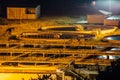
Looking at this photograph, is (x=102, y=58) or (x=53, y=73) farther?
(x=102, y=58)

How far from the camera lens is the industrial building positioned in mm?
22953

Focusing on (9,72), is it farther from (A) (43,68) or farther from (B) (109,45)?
(B) (109,45)

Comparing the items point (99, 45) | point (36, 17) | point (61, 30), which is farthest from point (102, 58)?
point (36, 17)

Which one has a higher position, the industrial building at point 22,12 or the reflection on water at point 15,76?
the industrial building at point 22,12

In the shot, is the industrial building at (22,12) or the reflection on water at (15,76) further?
the industrial building at (22,12)

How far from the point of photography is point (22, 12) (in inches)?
912

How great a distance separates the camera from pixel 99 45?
1698cm

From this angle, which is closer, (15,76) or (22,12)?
(15,76)

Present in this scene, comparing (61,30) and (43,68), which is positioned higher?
(61,30)

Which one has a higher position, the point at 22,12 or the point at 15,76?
the point at 22,12

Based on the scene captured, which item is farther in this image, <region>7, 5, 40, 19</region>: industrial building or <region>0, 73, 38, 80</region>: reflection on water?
<region>7, 5, 40, 19</region>: industrial building

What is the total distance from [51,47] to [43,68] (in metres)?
1.77

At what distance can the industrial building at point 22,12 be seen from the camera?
23.0 metres

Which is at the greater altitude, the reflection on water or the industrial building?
the industrial building
